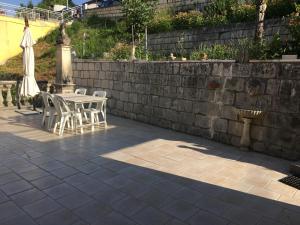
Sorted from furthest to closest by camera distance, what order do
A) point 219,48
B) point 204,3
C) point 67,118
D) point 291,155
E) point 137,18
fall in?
point 204,3 < point 137,18 < point 219,48 < point 67,118 < point 291,155

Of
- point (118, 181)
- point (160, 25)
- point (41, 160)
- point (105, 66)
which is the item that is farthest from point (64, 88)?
point (160, 25)

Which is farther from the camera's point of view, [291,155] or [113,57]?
[113,57]

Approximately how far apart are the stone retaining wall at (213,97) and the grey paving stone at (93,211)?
3.24 meters

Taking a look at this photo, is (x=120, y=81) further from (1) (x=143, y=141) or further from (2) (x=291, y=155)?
(2) (x=291, y=155)

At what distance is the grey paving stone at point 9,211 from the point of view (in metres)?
2.72

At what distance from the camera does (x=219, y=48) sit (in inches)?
265

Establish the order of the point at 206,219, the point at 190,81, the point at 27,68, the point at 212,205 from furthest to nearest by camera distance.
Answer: the point at 27,68
the point at 190,81
the point at 212,205
the point at 206,219

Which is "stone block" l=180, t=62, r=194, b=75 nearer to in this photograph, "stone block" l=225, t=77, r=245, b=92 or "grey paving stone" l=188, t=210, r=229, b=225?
"stone block" l=225, t=77, r=245, b=92

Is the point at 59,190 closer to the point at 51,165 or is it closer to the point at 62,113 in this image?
the point at 51,165

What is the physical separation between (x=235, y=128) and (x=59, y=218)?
3727 mm

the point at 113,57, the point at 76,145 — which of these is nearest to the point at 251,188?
the point at 76,145

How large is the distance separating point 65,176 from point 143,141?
6.80ft

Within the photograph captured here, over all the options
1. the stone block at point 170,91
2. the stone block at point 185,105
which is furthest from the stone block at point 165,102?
the stone block at point 185,105

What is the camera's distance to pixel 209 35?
31.2 ft
